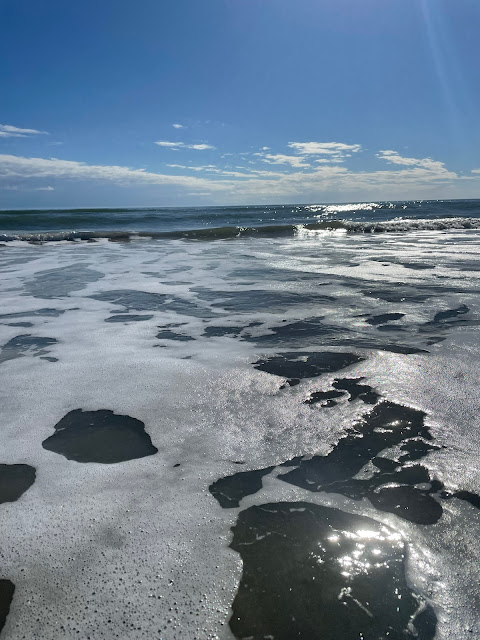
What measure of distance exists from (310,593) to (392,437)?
107 centimetres

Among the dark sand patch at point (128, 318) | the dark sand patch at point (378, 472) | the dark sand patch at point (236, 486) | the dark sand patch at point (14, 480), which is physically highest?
the dark sand patch at point (128, 318)

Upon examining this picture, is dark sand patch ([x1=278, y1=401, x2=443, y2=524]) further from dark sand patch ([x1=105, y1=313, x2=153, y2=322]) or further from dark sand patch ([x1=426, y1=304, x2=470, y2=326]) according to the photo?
dark sand patch ([x1=105, y1=313, x2=153, y2=322])

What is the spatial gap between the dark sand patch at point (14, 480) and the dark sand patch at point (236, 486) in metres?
0.91

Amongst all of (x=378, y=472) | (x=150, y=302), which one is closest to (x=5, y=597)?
(x=378, y=472)

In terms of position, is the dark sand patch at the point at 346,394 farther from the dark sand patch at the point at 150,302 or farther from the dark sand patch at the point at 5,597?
the dark sand patch at the point at 150,302

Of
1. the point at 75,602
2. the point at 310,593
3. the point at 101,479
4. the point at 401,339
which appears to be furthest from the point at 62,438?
the point at 401,339

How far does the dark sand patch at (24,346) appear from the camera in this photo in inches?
139

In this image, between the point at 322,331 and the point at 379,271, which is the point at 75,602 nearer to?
the point at 322,331

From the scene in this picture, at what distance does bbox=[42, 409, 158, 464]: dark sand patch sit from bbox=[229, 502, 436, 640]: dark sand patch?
31.0 inches

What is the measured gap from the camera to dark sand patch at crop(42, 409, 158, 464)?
2.13m

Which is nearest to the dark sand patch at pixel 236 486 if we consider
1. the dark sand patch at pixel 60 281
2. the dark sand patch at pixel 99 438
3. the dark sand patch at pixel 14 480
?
the dark sand patch at pixel 99 438

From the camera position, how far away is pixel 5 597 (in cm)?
137

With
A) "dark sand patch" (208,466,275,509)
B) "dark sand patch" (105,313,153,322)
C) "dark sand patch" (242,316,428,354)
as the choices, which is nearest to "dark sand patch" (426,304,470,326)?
"dark sand patch" (242,316,428,354)

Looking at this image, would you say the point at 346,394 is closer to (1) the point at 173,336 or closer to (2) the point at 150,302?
(1) the point at 173,336
